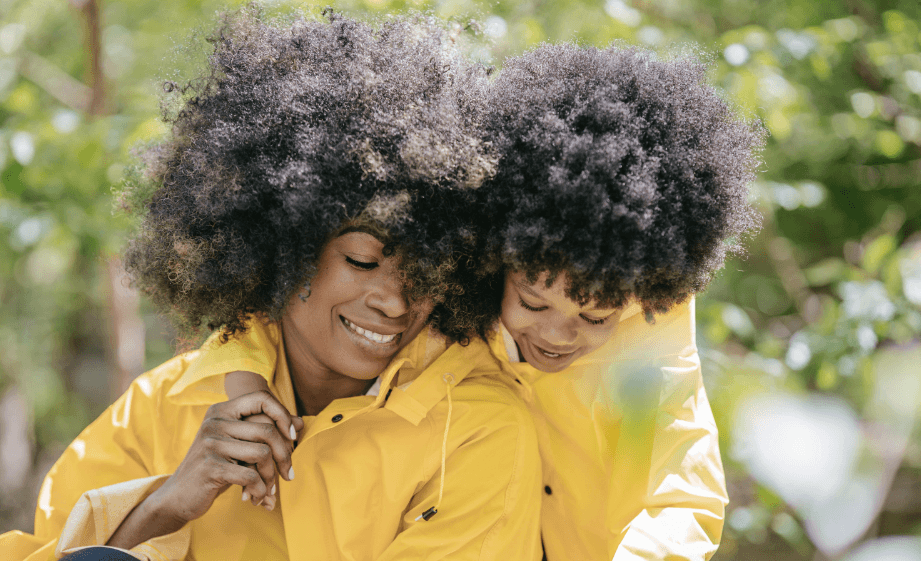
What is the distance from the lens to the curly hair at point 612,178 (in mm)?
1444

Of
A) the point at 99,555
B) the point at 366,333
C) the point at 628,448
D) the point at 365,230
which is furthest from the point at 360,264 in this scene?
the point at 99,555

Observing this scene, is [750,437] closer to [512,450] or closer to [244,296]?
[512,450]

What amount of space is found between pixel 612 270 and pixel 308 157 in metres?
0.74

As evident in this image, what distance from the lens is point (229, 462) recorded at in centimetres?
173

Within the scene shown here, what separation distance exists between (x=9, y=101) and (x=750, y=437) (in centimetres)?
327

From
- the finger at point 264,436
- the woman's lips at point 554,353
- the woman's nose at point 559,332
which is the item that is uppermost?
the woman's nose at point 559,332

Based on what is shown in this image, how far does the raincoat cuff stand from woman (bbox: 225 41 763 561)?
1.65 feet

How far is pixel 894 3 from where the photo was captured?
283cm

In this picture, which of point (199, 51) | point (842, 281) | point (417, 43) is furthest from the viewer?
point (842, 281)

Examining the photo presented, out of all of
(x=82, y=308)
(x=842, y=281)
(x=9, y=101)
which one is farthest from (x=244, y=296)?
(x=82, y=308)

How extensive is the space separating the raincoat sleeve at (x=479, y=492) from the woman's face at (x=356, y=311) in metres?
0.25

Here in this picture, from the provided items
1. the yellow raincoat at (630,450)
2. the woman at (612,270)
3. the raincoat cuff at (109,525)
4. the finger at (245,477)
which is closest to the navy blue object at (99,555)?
the raincoat cuff at (109,525)

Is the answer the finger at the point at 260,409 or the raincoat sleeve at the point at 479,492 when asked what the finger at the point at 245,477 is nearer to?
the finger at the point at 260,409

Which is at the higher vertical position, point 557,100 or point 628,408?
point 557,100
